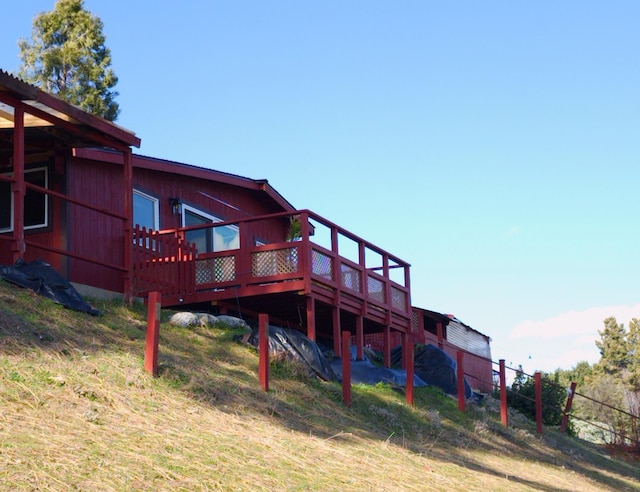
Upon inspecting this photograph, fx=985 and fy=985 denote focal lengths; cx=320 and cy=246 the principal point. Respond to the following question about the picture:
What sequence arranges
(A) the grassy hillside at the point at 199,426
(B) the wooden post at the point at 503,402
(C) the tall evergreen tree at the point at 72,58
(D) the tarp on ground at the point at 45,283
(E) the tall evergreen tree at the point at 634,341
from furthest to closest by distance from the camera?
(E) the tall evergreen tree at the point at 634,341 → (C) the tall evergreen tree at the point at 72,58 → (B) the wooden post at the point at 503,402 → (D) the tarp on ground at the point at 45,283 → (A) the grassy hillside at the point at 199,426

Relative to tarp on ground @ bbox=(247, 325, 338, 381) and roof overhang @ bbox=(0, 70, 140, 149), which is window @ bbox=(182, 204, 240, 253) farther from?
tarp on ground @ bbox=(247, 325, 338, 381)

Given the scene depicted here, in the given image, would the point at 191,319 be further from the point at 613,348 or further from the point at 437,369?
the point at 613,348

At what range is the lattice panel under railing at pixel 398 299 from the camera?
20781 mm

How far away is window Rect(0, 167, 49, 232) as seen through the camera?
A: 16.8 metres

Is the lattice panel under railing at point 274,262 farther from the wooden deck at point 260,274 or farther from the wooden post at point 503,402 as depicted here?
the wooden post at point 503,402

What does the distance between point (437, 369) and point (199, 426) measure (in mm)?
10378

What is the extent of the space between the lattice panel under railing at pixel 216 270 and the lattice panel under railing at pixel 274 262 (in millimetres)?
437

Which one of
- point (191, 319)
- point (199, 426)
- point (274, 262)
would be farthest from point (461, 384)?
point (199, 426)

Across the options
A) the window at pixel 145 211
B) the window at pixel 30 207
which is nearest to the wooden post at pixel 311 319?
the window at pixel 145 211

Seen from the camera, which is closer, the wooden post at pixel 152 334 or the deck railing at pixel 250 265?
the wooden post at pixel 152 334

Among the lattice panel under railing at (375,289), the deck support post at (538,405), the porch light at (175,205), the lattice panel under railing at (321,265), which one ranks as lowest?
the deck support post at (538,405)

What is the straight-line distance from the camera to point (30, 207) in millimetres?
16984

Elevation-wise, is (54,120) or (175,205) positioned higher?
(54,120)

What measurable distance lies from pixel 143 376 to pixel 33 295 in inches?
134
